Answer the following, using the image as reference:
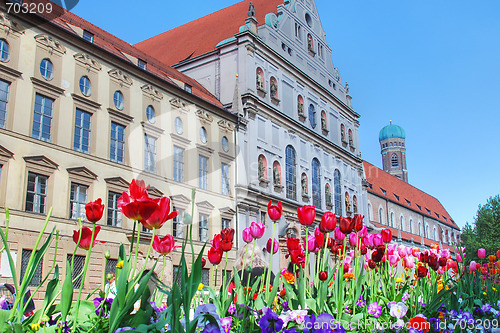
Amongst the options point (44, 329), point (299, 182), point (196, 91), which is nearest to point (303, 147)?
point (299, 182)

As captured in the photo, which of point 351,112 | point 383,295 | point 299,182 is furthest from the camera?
point 351,112

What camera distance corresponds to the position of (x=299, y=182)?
91.2 ft

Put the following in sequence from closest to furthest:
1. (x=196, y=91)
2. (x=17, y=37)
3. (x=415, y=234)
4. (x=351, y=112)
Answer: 1. (x=17, y=37)
2. (x=196, y=91)
3. (x=351, y=112)
4. (x=415, y=234)

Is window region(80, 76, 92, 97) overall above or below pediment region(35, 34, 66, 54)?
below

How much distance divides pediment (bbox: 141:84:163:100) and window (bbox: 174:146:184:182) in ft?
7.10

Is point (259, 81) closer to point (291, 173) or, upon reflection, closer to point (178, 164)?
point (291, 173)

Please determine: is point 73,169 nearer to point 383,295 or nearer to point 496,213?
point 383,295

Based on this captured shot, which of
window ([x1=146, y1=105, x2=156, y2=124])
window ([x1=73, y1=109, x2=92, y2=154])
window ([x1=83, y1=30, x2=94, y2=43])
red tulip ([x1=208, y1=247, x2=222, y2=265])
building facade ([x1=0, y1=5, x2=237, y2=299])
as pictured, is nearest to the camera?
red tulip ([x1=208, y1=247, x2=222, y2=265])

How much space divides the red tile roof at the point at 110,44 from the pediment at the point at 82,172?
4.53 metres

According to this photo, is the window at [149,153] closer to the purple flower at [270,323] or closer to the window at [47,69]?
the window at [47,69]

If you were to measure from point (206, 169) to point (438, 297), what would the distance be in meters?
18.2

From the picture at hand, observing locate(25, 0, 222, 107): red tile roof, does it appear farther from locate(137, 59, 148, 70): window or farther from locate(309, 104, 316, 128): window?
locate(309, 104, 316, 128): window

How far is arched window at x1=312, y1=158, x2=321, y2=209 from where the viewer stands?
96.3 ft

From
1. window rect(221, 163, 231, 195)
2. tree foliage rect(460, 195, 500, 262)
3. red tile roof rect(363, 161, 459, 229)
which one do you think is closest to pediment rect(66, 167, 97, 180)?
window rect(221, 163, 231, 195)
